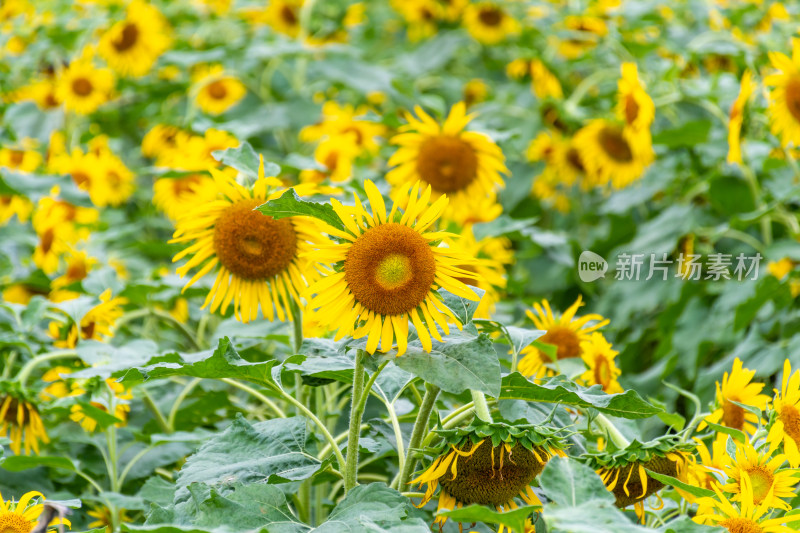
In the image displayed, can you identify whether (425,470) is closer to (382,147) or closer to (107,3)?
(382,147)

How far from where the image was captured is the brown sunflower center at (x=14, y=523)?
100cm

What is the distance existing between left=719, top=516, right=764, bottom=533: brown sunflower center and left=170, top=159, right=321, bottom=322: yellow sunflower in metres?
0.63

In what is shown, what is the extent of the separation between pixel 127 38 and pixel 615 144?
5.65 ft

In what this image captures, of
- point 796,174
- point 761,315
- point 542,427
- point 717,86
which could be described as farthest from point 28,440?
point 717,86

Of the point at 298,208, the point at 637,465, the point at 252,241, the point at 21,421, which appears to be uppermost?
the point at 298,208

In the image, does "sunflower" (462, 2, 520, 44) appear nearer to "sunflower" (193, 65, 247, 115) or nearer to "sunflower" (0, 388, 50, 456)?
"sunflower" (193, 65, 247, 115)

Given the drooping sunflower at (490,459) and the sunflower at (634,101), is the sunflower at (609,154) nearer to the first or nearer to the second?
the sunflower at (634,101)

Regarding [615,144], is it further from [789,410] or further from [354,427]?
[354,427]

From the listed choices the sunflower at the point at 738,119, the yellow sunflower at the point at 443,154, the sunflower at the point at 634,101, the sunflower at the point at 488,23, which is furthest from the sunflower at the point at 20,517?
the sunflower at the point at 488,23

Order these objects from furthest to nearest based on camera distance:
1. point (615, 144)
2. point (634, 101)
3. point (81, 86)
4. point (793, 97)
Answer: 1. point (81, 86)
2. point (615, 144)
3. point (634, 101)
4. point (793, 97)

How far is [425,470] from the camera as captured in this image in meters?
1.01

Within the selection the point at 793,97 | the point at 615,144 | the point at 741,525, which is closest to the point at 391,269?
the point at 741,525

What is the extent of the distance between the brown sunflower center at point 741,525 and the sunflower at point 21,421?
1044 millimetres

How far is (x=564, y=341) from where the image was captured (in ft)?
4.60
